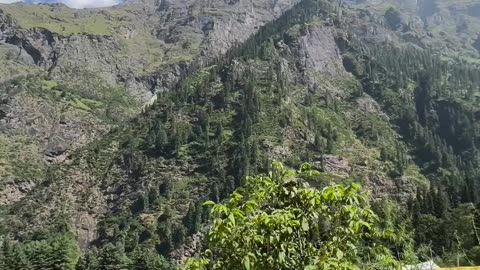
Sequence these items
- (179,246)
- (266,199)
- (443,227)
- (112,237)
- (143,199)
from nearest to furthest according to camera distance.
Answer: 1. (266,199)
2. (443,227)
3. (179,246)
4. (112,237)
5. (143,199)

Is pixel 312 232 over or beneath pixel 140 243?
over

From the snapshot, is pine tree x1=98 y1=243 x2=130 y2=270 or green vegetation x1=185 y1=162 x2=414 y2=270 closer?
green vegetation x1=185 y1=162 x2=414 y2=270

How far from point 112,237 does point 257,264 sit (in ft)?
612

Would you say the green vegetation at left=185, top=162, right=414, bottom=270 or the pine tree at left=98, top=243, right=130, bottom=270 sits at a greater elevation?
the green vegetation at left=185, top=162, right=414, bottom=270

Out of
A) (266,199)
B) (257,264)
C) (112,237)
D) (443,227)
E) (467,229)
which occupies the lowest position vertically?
(112,237)

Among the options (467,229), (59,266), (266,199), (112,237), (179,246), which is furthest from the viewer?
(112,237)

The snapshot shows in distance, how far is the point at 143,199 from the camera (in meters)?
200

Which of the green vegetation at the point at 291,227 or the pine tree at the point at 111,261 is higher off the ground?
the green vegetation at the point at 291,227

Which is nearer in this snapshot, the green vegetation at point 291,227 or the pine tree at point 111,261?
the green vegetation at point 291,227

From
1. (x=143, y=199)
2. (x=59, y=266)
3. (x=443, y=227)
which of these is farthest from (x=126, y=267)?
(x=143, y=199)

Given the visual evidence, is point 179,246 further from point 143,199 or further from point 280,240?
point 280,240

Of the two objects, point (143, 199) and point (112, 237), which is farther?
point (143, 199)

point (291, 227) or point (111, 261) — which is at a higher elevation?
point (291, 227)

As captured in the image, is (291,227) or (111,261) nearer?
(291,227)
